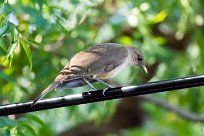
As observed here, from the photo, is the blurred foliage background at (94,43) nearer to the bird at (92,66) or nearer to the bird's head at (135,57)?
the bird at (92,66)

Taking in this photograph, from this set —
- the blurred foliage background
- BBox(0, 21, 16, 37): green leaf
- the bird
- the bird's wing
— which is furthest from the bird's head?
BBox(0, 21, 16, 37): green leaf

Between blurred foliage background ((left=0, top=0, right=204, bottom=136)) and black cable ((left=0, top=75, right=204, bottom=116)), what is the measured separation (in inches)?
29.9

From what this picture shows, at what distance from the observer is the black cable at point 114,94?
12.5ft

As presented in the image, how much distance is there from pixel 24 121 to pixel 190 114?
10.9ft

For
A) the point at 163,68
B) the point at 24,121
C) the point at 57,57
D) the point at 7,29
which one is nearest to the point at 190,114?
the point at 163,68

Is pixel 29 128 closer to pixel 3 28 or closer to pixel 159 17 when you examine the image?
pixel 3 28

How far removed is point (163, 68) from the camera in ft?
25.6

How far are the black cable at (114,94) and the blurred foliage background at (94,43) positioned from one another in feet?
2.49

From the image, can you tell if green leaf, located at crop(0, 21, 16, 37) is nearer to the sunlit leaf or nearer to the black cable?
the black cable

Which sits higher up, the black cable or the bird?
the black cable

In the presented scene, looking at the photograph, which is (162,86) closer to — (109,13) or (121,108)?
(109,13)

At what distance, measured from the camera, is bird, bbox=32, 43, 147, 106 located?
4.60m

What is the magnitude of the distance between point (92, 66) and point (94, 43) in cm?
246

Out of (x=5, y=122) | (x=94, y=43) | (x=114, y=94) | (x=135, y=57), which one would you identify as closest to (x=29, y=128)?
(x=5, y=122)
